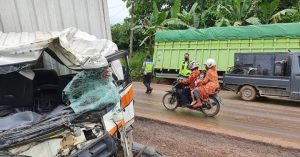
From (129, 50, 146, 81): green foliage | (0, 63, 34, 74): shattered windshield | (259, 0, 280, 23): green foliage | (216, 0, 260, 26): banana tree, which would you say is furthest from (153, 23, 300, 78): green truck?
(0, 63, 34, 74): shattered windshield

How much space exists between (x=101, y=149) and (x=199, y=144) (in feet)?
11.1

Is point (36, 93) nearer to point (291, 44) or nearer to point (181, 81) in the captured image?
point (181, 81)

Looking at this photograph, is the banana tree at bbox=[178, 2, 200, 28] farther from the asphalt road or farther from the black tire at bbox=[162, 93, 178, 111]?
the black tire at bbox=[162, 93, 178, 111]

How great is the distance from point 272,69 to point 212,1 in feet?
42.7

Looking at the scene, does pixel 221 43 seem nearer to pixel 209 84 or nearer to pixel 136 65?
pixel 209 84

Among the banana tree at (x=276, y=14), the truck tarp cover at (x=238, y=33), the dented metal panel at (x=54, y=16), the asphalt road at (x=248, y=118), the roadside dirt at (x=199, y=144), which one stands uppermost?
the banana tree at (x=276, y=14)

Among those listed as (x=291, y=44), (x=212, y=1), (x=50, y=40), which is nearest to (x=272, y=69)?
(x=291, y=44)

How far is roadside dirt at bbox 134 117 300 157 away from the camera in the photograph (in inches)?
253

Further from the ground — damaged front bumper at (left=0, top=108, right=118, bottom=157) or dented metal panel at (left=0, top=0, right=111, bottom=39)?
dented metal panel at (left=0, top=0, right=111, bottom=39)

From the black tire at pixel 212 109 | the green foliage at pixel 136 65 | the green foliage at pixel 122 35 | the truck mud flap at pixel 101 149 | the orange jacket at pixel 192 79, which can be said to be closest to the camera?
the truck mud flap at pixel 101 149

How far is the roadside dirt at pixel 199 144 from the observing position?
6437mm

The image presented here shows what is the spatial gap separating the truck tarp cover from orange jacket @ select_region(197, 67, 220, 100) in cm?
613

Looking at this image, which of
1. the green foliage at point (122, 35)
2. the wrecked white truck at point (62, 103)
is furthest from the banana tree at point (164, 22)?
the wrecked white truck at point (62, 103)

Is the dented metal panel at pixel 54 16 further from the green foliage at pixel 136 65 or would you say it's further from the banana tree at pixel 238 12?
the green foliage at pixel 136 65
